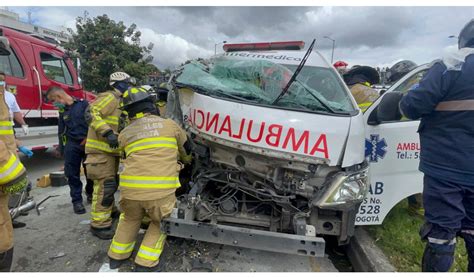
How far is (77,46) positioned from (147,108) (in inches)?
572

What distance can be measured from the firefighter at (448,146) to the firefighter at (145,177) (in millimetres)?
1841

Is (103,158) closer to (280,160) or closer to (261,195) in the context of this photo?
(261,195)

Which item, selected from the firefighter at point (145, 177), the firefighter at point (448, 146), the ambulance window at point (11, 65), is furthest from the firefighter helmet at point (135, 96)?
the ambulance window at point (11, 65)

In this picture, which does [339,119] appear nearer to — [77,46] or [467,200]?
[467,200]

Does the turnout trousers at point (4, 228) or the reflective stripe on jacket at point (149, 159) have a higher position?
the reflective stripe on jacket at point (149, 159)

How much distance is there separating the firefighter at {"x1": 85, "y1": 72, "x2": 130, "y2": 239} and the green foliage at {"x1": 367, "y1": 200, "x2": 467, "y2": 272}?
2.70 m

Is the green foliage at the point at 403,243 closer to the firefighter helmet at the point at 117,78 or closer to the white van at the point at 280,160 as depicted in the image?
the white van at the point at 280,160

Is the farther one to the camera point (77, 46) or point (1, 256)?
point (77, 46)

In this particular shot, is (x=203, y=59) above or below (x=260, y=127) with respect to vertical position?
above

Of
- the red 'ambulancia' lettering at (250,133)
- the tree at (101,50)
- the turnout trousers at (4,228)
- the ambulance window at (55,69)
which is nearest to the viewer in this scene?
the turnout trousers at (4,228)

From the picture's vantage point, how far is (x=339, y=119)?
217 centimetres

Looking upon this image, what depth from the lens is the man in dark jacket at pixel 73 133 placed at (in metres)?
3.38

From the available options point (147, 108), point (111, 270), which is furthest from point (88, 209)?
point (147, 108)

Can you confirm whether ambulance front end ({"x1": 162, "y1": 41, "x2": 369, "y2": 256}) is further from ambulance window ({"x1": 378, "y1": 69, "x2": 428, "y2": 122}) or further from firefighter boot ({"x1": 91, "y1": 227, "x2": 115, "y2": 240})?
firefighter boot ({"x1": 91, "y1": 227, "x2": 115, "y2": 240})
